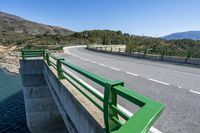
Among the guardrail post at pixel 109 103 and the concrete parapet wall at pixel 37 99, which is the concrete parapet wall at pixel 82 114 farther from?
the concrete parapet wall at pixel 37 99

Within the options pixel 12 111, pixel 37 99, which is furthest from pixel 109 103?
pixel 12 111

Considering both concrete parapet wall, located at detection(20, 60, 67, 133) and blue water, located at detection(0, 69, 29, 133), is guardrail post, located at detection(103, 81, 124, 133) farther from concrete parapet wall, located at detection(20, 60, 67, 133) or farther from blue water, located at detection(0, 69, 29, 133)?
blue water, located at detection(0, 69, 29, 133)

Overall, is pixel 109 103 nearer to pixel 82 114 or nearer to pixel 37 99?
pixel 82 114

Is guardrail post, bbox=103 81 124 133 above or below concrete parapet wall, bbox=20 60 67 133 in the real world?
above

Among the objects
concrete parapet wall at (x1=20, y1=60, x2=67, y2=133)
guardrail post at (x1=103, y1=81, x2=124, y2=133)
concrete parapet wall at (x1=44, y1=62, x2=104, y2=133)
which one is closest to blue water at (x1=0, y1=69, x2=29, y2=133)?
concrete parapet wall at (x1=20, y1=60, x2=67, y2=133)

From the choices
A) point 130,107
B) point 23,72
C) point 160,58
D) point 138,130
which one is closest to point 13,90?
point 23,72

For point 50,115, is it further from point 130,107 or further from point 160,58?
point 160,58

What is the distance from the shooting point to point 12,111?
19.1 metres

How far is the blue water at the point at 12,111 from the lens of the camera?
52.3 ft

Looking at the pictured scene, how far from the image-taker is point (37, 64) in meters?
14.5

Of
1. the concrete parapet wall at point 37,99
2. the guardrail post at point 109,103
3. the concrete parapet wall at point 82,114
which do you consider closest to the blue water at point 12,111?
the concrete parapet wall at point 37,99

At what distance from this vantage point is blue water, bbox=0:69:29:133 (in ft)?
52.3

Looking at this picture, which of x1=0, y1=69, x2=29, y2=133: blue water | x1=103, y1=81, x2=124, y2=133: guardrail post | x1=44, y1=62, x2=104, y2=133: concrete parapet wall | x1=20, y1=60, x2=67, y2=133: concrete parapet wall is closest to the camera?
x1=103, y1=81, x2=124, y2=133: guardrail post

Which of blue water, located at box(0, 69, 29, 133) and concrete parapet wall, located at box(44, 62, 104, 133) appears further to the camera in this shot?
blue water, located at box(0, 69, 29, 133)
